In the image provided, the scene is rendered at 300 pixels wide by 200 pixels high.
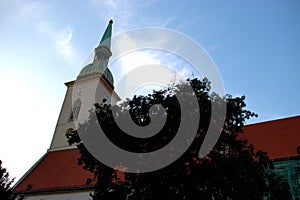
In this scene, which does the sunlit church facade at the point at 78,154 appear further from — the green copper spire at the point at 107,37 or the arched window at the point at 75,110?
the green copper spire at the point at 107,37

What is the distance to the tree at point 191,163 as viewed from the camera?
11.2 meters

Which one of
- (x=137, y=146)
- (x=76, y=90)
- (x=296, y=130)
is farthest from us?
(x=76, y=90)

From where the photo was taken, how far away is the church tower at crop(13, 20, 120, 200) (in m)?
22.4

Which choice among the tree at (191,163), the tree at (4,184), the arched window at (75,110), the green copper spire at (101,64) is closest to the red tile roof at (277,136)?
the tree at (191,163)

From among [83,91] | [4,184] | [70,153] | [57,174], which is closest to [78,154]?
[70,153]

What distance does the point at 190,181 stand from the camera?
11305 millimetres

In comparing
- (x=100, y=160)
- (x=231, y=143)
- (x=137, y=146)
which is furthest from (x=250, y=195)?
(x=100, y=160)

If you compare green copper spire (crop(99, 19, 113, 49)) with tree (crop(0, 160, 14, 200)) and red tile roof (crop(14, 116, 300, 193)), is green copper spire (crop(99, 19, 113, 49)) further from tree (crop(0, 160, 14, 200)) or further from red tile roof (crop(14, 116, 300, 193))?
tree (crop(0, 160, 14, 200))

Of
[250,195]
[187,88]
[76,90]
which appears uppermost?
[76,90]

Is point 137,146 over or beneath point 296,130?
beneath

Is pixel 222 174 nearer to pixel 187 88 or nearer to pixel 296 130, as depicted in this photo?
pixel 187 88

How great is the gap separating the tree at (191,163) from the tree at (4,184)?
3420 millimetres

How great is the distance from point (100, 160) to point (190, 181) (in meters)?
3.77

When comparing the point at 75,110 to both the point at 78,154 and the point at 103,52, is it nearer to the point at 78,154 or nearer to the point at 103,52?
the point at 78,154
